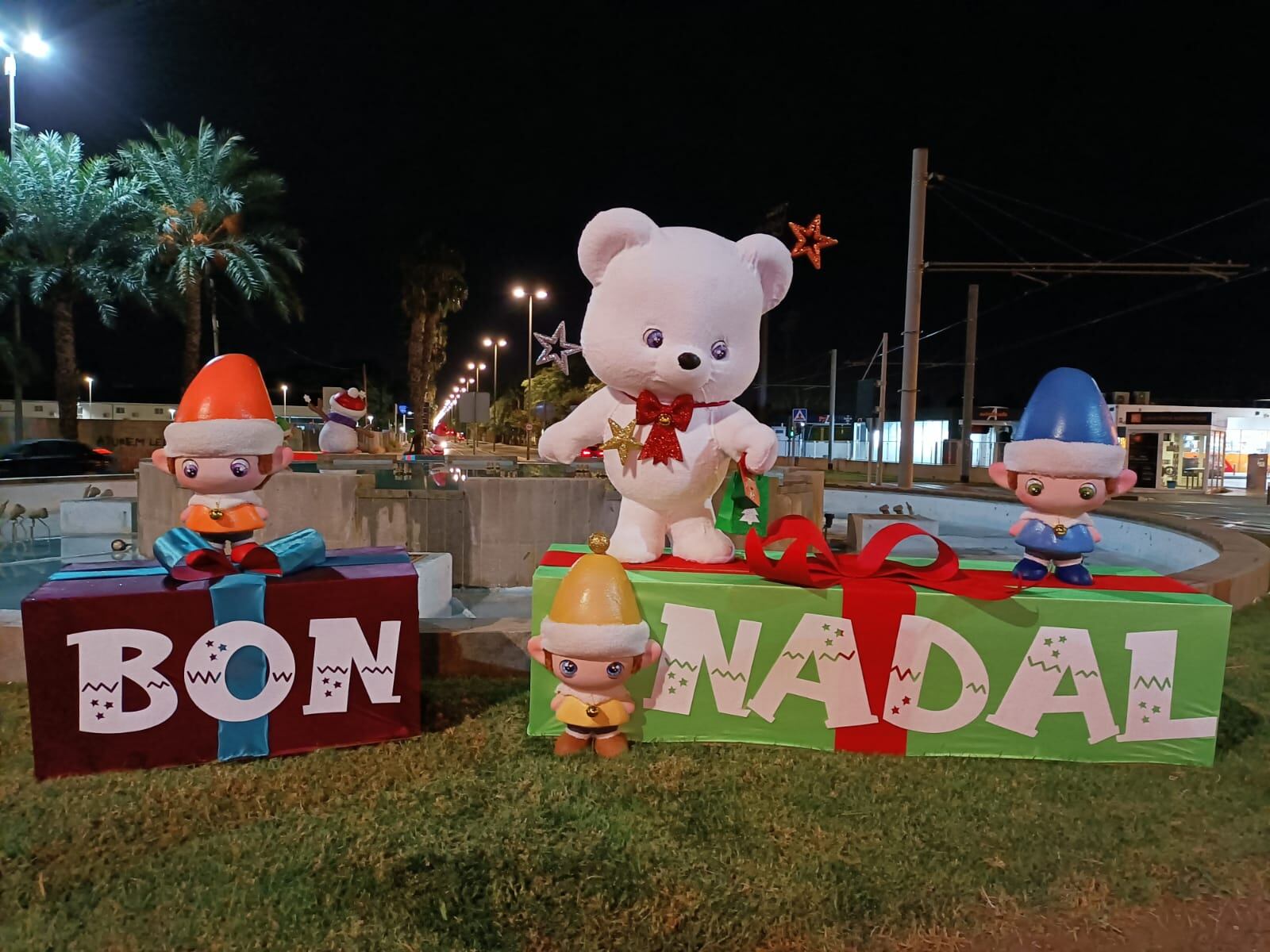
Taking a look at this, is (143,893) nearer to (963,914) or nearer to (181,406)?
(181,406)

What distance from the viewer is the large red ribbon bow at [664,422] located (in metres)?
3.62

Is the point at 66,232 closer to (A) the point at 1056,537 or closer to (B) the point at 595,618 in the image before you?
(B) the point at 595,618

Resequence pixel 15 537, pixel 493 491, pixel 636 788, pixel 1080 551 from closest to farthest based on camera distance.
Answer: pixel 636 788 → pixel 1080 551 → pixel 493 491 → pixel 15 537

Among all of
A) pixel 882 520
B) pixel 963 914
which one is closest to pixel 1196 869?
pixel 963 914

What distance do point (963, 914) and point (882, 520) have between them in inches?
310

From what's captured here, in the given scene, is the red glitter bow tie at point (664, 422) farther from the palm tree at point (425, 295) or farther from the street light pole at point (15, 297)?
the palm tree at point (425, 295)

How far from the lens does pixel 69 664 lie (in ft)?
9.59

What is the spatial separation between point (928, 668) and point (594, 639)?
1.47 m

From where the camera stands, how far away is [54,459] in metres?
18.9

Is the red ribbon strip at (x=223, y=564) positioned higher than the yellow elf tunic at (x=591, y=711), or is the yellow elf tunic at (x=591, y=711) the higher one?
the red ribbon strip at (x=223, y=564)

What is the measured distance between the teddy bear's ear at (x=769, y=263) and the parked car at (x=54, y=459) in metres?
20.4

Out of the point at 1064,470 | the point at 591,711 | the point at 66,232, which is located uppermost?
the point at 66,232

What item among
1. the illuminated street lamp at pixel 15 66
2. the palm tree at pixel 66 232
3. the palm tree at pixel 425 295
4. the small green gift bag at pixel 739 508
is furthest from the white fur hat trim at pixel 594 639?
the palm tree at pixel 425 295

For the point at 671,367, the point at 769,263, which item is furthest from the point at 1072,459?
the point at 671,367
